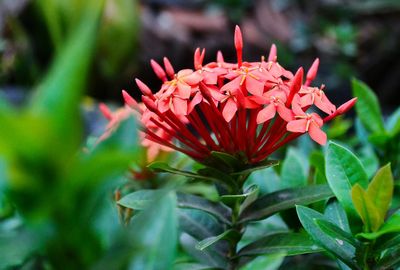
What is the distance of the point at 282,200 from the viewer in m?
0.69

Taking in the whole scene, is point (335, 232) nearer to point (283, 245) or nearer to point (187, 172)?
point (283, 245)

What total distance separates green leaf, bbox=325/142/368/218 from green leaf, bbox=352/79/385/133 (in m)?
0.31

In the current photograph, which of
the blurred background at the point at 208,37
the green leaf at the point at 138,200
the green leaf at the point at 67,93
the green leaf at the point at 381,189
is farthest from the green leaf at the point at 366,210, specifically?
the blurred background at the point at 208,37

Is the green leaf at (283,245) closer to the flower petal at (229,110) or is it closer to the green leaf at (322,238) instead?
the green leaf at (322,238)

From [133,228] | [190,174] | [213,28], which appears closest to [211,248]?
[190,174]

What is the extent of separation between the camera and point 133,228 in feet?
1.30

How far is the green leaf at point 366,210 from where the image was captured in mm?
581

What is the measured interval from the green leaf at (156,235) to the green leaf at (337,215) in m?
0.30

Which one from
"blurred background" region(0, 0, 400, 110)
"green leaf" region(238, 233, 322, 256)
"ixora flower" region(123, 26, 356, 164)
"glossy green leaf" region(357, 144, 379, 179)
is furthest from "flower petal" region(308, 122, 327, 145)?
"blurred background" region(0, 0, 400, 110)

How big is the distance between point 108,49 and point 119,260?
3263mm

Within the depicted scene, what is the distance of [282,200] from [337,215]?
64 millimetres

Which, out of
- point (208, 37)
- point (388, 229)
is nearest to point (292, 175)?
point (388, 229)

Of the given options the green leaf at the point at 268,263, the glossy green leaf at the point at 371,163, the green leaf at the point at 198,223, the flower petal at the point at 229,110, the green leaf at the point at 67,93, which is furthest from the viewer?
the glossy green leaf at the point at 371,163

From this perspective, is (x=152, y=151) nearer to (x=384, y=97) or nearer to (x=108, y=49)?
(x=108, y=49)
